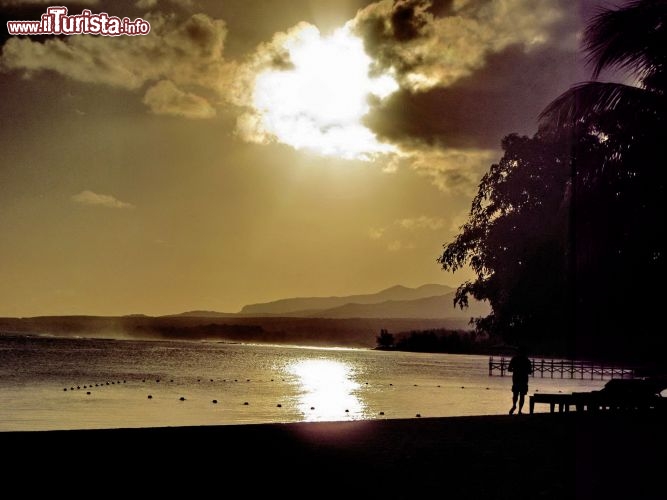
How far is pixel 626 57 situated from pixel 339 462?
27.3ft

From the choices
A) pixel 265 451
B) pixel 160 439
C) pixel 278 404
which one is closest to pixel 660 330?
pixel 265 451

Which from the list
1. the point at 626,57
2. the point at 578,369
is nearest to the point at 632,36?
the point at 626,57

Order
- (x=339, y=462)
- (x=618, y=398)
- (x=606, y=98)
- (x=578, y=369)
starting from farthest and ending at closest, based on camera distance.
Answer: (x=578, y=369) < (x=618, y=398) < (x=606, y=98) < (x=339, y=462)

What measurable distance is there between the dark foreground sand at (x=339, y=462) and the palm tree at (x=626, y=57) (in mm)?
5844

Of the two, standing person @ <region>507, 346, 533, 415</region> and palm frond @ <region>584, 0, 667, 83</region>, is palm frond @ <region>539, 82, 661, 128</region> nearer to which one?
palm frond @ <region>584, 0, 667, 83</region>

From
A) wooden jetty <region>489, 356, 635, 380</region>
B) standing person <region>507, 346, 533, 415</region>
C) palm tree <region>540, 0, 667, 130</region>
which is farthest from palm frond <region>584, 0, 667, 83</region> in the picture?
wooden jetty <region>489, 356, 635, 380</region>

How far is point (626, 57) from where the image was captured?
43.2ft

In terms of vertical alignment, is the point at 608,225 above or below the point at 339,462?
above

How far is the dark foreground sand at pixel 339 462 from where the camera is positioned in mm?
9258

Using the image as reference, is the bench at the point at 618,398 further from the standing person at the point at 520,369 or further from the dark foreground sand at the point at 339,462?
the dark foreground sand at the point at 339,462

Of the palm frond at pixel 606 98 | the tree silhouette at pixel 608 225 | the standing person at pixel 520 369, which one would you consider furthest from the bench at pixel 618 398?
the palm frond at pixel 606 98

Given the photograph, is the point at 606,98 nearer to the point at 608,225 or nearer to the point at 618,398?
the point at 608,225

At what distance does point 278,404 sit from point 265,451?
33.6 meters

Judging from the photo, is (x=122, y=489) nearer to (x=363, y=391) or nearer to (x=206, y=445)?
(x=206, y=445)
